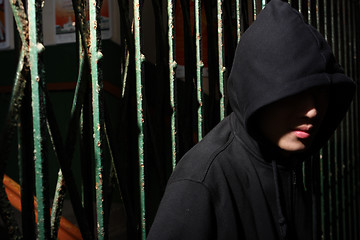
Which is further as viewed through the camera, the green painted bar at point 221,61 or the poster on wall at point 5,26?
the poster on wall at point 5,26

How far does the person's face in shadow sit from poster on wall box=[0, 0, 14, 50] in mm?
4326

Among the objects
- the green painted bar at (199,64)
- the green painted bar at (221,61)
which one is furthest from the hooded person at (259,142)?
the green painted bar at (221,61)

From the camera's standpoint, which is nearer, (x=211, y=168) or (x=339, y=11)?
(x=211, y=168)

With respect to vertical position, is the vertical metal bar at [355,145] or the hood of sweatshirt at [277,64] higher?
the hood of sweatshirt at [277,64]

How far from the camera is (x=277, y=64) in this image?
116cm

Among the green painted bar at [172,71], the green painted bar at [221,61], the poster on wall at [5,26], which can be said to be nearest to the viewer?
the green painted bar at [172,71]

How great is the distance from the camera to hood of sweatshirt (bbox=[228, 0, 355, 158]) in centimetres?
116

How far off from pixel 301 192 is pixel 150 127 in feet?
2.08

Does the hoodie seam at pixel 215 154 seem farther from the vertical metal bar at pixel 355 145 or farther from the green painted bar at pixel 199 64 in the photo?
the vertical metal bar at pixel 355 145

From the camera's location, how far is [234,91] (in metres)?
1.29

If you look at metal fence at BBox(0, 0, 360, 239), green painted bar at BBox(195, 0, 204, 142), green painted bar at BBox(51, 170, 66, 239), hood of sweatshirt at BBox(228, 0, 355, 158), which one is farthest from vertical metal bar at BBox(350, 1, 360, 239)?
green painted bar at BBox(51, 170, 66, 239)

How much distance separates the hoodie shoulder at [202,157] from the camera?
3.81 ft

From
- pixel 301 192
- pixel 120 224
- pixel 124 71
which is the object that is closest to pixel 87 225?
pixel 124 71

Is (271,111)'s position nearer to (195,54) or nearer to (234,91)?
(234,91)
